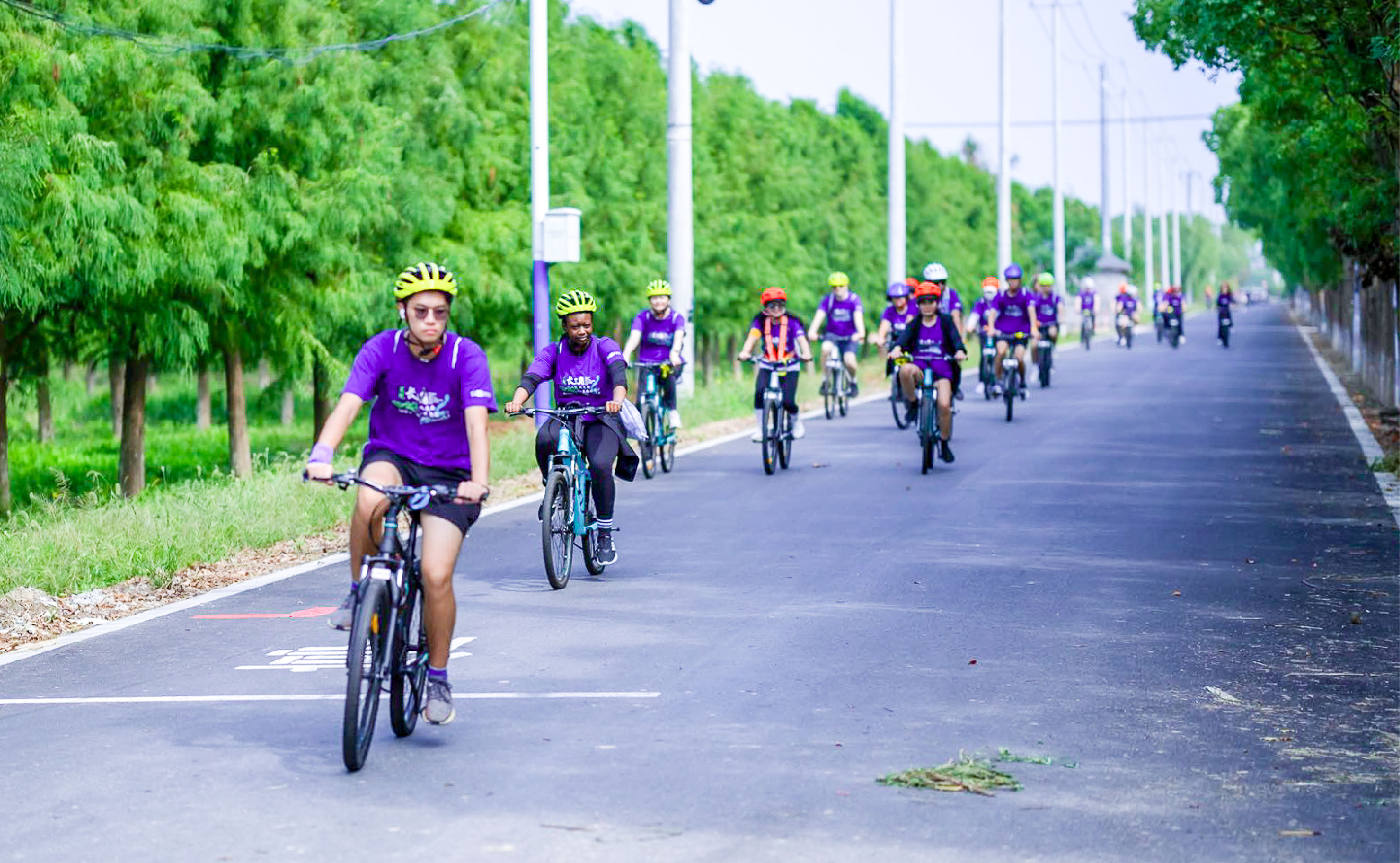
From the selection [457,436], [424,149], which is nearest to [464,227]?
[424,149]

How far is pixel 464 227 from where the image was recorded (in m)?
34.9

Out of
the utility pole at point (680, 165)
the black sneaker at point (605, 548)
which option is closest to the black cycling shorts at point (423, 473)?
the black sneaker at point (605, 548)

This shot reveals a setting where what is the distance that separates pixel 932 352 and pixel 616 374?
7433mm

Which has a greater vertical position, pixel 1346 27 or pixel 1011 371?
pixel 1346 27

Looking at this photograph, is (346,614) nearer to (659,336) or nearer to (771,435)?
(659,336)

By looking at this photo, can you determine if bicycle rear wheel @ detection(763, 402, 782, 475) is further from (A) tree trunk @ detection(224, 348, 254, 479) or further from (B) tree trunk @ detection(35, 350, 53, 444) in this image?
(B) tree trunk @ detection(35, 350, 53, 444)

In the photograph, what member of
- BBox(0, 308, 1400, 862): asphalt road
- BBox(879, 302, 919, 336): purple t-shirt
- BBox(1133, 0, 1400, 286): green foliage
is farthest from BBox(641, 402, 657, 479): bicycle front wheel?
BBox(879, 302, 919, 336): purple t-shirt

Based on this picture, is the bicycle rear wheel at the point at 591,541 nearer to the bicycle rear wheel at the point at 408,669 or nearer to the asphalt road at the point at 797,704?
the asphalt road at the point at 797,704

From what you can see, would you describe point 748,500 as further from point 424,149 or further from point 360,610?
point 424,149

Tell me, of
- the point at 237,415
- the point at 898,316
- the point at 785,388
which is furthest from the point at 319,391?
the point at 785,388

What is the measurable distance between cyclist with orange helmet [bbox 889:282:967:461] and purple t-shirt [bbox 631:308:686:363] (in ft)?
7.03

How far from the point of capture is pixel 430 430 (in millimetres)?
7910

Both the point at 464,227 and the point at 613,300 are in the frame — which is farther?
the point at 613,300

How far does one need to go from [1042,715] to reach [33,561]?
7.49 meters
